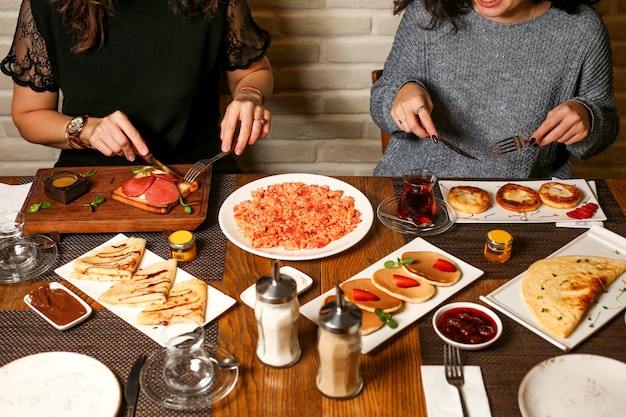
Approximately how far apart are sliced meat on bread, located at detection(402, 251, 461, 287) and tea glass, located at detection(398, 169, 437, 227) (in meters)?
0.17

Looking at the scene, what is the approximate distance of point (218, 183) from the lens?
1966 mm

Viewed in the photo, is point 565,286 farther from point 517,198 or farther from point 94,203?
point 94,203

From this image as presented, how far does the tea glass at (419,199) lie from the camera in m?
1.71

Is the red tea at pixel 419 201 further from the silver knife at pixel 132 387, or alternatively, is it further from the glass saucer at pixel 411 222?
the silver knife at pixel 132 387

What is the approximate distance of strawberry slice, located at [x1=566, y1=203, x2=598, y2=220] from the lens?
176cm

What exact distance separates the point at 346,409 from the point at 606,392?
516mm

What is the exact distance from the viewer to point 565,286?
4.80ft

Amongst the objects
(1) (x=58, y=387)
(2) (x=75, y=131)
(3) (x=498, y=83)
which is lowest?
(1) (x=58, y=387)

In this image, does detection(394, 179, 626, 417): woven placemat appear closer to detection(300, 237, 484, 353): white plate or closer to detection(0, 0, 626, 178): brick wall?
detection(300, 237, 484, 353): white plate

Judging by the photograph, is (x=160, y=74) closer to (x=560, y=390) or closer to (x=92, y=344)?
(x=92, y=344)

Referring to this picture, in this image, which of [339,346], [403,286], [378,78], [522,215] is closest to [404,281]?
[403,286]

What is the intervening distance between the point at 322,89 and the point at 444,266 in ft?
4.78

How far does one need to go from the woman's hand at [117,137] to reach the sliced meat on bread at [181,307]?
552 millimetres

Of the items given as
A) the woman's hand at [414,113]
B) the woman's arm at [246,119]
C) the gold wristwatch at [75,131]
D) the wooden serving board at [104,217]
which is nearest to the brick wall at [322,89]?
the woman's arm at [246,119]
